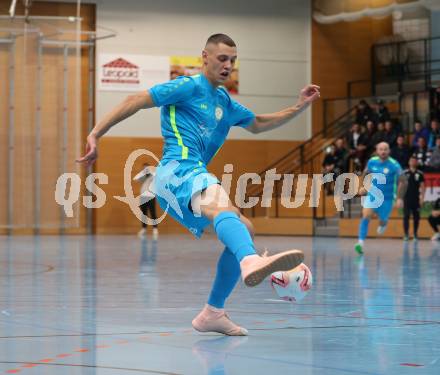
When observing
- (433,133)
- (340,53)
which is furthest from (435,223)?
(340,53)

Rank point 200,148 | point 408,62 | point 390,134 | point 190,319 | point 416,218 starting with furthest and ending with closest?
point 408,62 < point 390,134 < point 416,218 < point 190,319 < point 200,148

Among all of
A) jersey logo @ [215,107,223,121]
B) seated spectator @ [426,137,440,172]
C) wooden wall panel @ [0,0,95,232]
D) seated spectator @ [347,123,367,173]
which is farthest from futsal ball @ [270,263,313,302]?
seated spectator @ [347,123,367,173]

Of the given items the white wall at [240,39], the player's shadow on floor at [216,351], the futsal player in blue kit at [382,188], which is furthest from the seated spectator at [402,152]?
the player's shadow on floor at [216,351]

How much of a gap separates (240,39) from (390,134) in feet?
25.0

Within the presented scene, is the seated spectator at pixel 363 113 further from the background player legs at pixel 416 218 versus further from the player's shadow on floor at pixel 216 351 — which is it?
the player's shadow on floor at pixel 216 351

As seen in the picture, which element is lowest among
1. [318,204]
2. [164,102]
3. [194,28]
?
[318,204]

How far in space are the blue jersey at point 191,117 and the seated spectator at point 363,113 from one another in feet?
77.7

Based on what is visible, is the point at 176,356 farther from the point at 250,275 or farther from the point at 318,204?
the point at 318,204

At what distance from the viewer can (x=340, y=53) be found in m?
34.1

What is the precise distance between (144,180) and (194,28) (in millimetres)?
6258

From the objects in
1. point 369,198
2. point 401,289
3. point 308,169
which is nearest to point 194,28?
point 308,169

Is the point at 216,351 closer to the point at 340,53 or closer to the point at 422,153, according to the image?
the point at 422,153

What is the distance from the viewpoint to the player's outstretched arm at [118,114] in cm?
583

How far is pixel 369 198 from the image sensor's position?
19188mm
